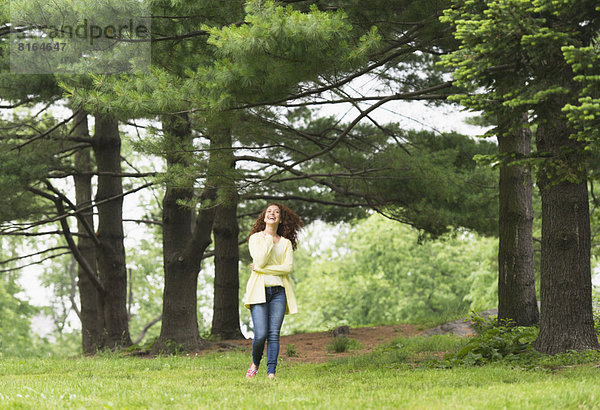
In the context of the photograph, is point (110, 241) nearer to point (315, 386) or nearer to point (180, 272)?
point (180, 272)

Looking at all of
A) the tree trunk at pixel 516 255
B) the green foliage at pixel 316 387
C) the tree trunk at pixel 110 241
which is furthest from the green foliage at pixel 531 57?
the tree trunk at pixel 110 241

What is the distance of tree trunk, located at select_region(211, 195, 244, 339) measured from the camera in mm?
15727

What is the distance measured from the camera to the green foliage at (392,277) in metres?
33.8

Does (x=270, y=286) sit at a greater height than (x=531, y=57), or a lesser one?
lesser

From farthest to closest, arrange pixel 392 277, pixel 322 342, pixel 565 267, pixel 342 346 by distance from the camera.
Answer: pixel 392 277, pixel 322 342, pixel 342 346, pixel 565 267

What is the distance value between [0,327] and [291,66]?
2756cm

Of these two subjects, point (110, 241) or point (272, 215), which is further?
point (110, 241)

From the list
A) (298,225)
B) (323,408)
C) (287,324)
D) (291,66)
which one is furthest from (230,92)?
(287,324)

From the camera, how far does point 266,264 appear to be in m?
7.42

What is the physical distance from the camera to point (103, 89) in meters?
9.38

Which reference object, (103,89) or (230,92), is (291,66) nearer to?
(230,92)

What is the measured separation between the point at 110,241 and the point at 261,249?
9450 millimetres

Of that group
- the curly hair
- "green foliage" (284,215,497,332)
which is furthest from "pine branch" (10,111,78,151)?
"green foliage" (284,215,497,332)

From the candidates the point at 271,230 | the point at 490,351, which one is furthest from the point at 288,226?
the point at 490,351
